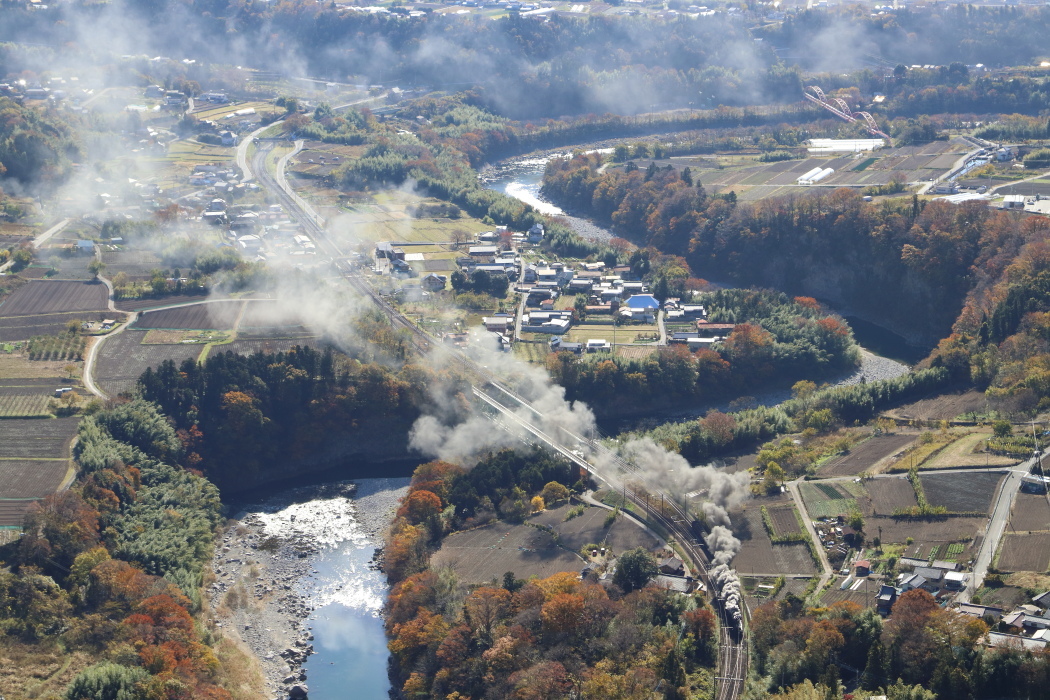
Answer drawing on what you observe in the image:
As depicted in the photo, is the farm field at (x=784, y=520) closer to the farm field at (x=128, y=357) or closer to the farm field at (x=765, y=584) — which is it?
the farm field at (x=765, y=584)

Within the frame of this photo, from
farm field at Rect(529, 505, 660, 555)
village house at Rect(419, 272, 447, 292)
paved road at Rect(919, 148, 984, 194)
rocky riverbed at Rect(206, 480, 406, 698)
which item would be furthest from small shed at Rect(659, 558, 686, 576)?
paved road at Rect(919, 148, 984, 194)

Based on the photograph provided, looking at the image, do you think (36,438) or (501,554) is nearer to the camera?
(501,554)

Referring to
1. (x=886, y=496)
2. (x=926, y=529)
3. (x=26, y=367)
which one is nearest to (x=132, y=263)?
(x=26, y=367)

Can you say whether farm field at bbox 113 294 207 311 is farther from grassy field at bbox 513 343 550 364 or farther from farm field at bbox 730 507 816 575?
farm field at bbox 730 507 816 575

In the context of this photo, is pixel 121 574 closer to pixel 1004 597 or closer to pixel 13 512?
pixel 13 512

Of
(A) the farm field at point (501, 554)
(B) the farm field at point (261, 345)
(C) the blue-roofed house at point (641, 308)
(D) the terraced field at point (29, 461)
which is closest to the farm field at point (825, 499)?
(A) the farm field at point (501, 554)
